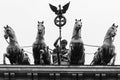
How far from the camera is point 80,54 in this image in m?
68.9

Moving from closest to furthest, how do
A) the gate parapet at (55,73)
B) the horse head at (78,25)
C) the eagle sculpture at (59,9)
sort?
the gate parapet at (55,73) < the horse head at (78,25) < the eagle sculpture at (59,9)

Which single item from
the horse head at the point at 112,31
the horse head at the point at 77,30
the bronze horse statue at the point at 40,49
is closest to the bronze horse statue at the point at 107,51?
the horse head at the point at 112,31

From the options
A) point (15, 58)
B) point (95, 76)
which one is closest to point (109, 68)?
point (95, 76)

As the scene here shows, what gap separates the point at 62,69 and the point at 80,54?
284cm

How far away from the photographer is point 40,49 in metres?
69.3

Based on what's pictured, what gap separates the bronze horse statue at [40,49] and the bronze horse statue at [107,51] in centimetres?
296

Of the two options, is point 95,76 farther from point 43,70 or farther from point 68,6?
point 68,6

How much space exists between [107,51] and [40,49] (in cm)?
→ 397

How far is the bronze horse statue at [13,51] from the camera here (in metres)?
68.9

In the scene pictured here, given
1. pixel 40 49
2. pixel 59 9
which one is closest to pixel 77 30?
pixel 40 49

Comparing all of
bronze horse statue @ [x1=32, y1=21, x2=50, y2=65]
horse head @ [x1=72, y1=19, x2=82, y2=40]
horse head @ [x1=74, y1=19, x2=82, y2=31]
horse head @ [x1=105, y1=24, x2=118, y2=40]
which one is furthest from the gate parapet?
horse head @ [x1=105, y1=24, x2=118, y2=40]

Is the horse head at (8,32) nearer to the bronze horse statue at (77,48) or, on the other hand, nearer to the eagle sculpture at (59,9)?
the bronze horse statue at (77,48)

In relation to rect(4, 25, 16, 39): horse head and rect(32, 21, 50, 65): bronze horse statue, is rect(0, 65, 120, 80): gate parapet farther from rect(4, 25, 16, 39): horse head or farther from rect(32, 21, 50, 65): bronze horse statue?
rect(4, 25, 16, 39): horse head

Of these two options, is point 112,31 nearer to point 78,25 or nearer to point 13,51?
point 78,25
